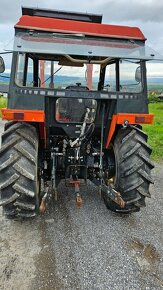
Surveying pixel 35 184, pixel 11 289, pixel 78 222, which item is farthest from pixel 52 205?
pixel 11 289

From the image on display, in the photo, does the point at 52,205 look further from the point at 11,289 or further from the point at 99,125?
the point at 11,289

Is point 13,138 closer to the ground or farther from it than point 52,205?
farther from it

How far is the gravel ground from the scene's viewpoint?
8.96ft

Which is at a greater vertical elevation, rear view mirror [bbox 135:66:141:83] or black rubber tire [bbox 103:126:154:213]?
rear view mirror [bbox 135:66:141:83]

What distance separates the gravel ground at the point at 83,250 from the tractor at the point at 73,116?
0.29 metres

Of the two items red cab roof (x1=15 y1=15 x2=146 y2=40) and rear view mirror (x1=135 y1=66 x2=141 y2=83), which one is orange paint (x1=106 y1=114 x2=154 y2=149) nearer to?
rear view mirror (x1=135 y1=66 x2=141 y2=83)

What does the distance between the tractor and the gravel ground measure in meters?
0.29

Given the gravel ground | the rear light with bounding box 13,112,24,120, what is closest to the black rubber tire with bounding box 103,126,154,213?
the gravel ground

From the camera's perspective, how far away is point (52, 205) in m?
4.36

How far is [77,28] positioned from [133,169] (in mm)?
1888

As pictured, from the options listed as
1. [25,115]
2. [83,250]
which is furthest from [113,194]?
[25,115]

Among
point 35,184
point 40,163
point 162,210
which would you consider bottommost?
point 162,210

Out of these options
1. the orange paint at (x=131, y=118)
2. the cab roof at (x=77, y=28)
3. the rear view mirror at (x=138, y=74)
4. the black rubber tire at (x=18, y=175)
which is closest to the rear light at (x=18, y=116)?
the black rubber tire at (x=18, y=175)

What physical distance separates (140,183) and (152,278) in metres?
1.19
